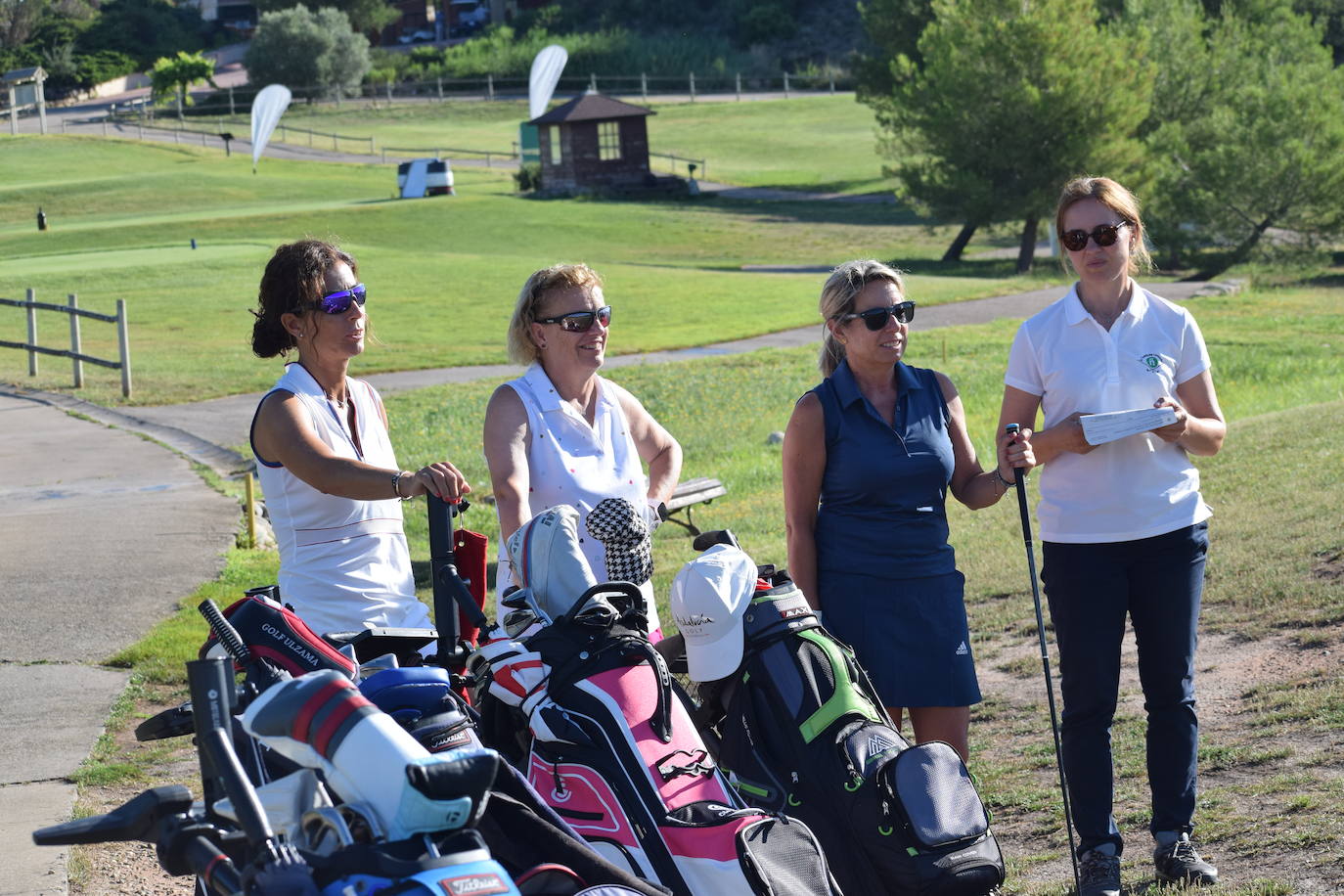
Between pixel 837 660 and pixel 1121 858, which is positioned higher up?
pixel 837 660

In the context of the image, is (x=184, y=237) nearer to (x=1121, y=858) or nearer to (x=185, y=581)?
(x=185, y=581)

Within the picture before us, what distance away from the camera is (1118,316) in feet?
14.9

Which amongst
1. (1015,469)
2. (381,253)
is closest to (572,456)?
(1015,469)

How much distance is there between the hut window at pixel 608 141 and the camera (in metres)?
55.8

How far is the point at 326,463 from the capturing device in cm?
394

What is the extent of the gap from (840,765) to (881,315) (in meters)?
1.41

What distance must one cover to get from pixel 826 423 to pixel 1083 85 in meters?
36.6

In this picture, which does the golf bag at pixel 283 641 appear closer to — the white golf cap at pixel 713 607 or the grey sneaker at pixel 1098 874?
the white golf cap at pixel 713 607

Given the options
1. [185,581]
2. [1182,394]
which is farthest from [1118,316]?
[185,581]

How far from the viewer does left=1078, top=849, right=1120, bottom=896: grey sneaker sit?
4297mm

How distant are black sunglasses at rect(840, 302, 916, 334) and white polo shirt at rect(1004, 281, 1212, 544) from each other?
0.34 meters

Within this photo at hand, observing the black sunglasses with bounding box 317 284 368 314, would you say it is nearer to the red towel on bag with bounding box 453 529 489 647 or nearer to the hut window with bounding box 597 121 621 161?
the red towel on bag with bounding box 453 529 489 647

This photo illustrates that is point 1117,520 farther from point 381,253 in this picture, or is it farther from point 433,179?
point 433,179

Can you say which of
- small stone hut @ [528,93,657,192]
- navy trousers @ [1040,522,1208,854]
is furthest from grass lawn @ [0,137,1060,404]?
navy trousers @ [1040,522,1208,854]
